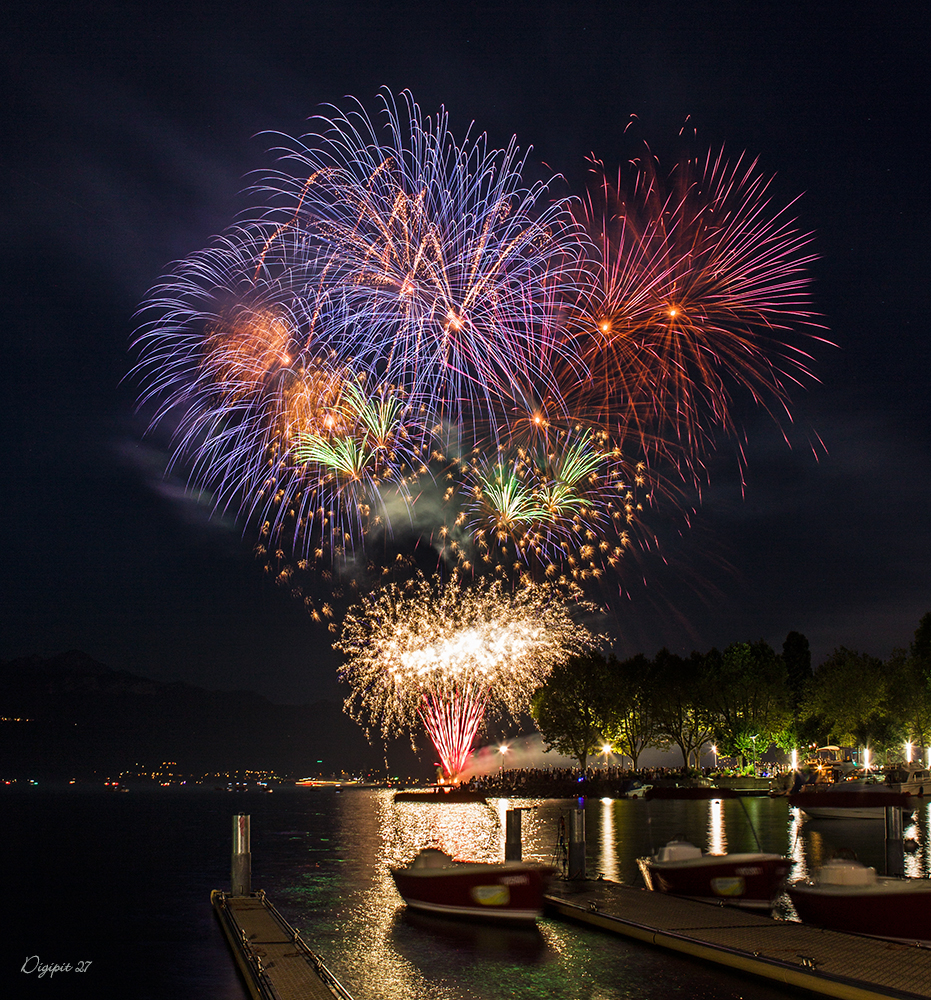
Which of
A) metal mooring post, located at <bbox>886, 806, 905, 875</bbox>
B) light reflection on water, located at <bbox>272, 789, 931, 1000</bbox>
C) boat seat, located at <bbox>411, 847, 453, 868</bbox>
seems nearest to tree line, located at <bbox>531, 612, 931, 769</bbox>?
light reflection on water, located at <bbox>272, 789, 931, 1000</bbox>

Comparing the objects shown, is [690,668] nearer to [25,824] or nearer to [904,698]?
[904,698]

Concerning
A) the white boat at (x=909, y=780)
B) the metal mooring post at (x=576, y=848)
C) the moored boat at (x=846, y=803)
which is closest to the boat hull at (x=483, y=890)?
the metal mooring post at (x=576, y=848)

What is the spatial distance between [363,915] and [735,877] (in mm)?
12387

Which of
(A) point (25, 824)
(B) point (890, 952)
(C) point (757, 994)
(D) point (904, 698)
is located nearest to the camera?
(C) point (757, 994)

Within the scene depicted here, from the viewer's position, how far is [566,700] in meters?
138

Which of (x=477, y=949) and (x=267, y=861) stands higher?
(x=477, y=949)

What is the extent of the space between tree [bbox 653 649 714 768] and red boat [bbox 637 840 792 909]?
319 ft

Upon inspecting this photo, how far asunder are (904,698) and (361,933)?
90.9 m

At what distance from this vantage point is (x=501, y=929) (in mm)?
27672

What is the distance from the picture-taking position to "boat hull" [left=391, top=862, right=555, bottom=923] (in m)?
27.6

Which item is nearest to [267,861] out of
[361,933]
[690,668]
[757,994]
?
[361,933]

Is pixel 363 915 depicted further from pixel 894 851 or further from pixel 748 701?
pixel 748 701

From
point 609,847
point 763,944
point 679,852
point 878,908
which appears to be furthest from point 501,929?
point 609,847

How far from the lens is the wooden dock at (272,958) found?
64.1 feet
